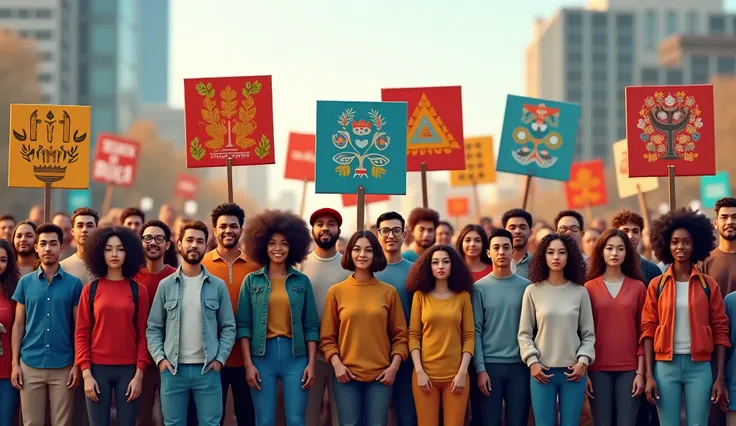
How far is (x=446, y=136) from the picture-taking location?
11.8 meters

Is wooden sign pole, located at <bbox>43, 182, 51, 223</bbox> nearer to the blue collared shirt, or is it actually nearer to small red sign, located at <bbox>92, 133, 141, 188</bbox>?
the blue collared shirt

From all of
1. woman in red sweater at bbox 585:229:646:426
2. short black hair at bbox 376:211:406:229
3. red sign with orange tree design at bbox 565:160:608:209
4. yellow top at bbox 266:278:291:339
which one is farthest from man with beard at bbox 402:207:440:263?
red sign with orange tree design at bbox 565:160:608:209

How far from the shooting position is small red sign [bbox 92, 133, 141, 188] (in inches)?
712

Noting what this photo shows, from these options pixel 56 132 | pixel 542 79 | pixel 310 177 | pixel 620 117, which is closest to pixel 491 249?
pixel 56 132

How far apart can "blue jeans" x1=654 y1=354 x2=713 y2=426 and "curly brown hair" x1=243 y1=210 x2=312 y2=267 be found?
283 cm

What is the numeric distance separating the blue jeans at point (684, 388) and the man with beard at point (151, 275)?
3579 millimetres

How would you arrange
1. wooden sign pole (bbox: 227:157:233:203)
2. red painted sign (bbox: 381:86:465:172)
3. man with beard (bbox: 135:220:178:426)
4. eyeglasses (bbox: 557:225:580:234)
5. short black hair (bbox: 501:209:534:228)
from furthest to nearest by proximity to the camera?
1. red painted sign (bbox: 381:86:465:172)
2. wooden sign pole (bbox: 227:157:233:203)
3. eyeglasses (bbox: 557:225:580:234)
4. short black hair (bbox: 501:209:534:228)
5. man with beard (bbox: 135:220:178:426)

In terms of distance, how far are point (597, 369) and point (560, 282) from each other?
699mm

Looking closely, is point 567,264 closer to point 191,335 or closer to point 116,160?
point 191,335

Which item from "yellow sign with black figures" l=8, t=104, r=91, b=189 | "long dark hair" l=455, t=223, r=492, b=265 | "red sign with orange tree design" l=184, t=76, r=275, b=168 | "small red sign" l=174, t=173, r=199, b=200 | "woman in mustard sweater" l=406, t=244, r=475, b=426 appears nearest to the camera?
"woman in mustard sweater" l=406, t=244, r=475, b=426

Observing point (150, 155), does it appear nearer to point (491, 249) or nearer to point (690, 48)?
point (491, 249)

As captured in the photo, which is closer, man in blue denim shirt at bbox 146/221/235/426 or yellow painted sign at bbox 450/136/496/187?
man in blue denim shirt at bbox 146/221/235/426

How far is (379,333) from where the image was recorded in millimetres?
8656

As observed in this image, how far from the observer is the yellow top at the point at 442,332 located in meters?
8.56
